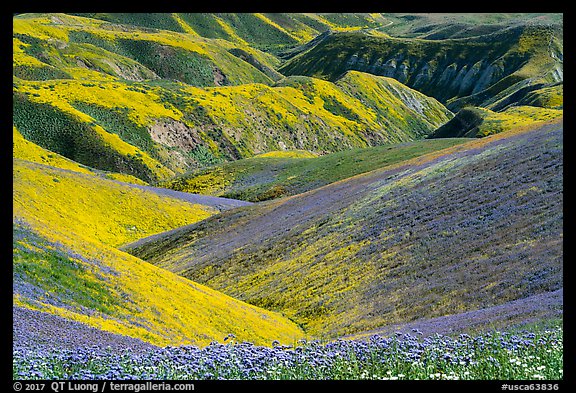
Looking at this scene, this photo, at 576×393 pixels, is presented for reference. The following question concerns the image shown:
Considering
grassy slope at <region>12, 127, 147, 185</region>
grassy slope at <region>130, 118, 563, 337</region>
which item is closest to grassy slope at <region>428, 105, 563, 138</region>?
grassy slope at <region>130, 118, 563, 337</region>

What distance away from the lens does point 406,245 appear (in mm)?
37312

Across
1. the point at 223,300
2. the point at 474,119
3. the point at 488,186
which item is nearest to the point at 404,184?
the point at 488,186

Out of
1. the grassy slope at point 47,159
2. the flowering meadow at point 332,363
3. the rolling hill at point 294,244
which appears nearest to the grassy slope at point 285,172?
the rolling hill at point 294,244

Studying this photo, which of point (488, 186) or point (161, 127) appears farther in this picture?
Result: point (161, 127)

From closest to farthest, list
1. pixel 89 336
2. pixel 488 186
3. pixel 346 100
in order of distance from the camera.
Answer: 1. pixel 89 336
2. pixel 488 186
3. pixel 346 100

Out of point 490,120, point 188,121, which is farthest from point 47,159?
point 490,120

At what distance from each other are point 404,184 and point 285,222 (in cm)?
1006

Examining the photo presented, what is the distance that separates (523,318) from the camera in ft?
63.7

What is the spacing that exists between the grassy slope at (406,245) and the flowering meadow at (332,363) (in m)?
12.4

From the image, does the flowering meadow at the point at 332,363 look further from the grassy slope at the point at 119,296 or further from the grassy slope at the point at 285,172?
the grassy slope at the point at 285,172

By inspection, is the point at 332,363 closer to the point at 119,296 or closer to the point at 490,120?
the point at 119,296

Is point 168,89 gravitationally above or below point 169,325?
above

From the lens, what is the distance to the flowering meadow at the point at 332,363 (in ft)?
40.3
